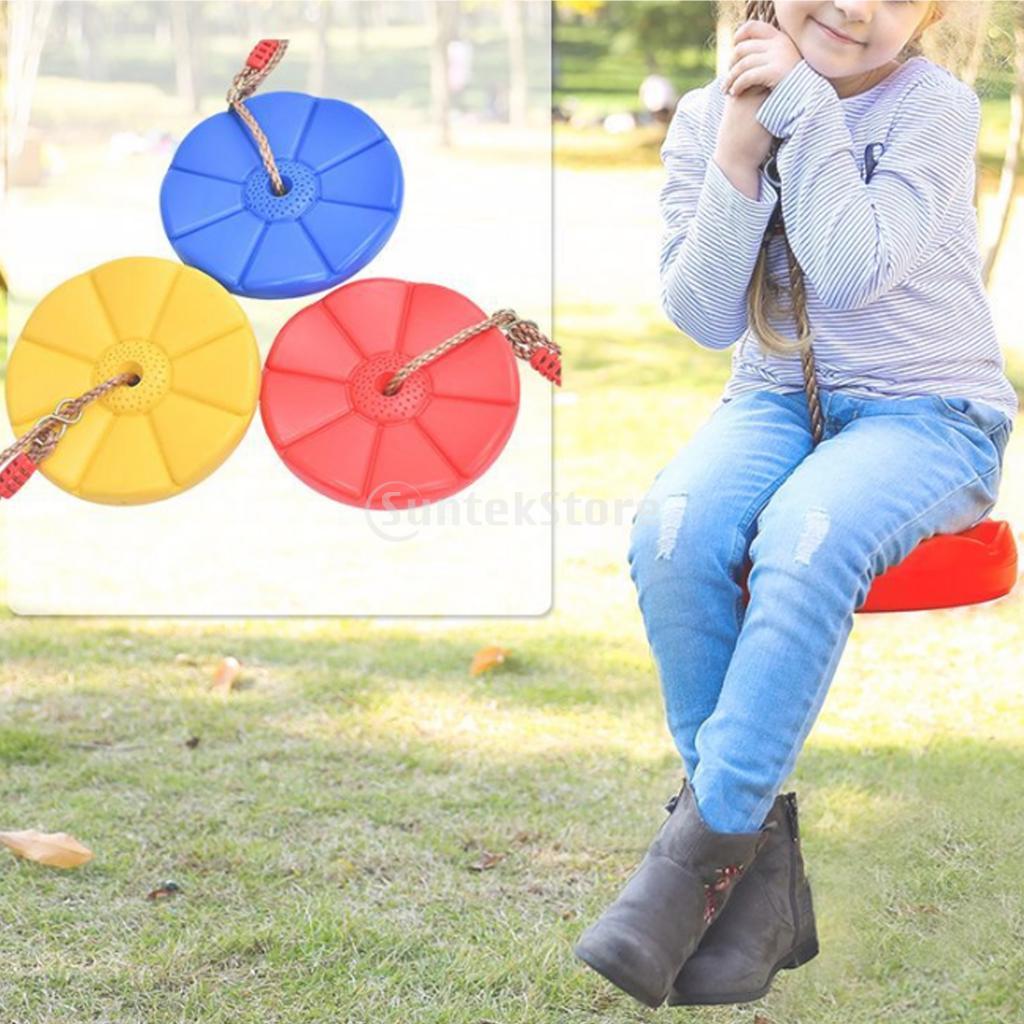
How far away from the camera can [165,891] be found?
98.1 inches

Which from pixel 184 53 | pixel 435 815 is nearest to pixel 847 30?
pixel 184 53

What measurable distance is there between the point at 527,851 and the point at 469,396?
88cm

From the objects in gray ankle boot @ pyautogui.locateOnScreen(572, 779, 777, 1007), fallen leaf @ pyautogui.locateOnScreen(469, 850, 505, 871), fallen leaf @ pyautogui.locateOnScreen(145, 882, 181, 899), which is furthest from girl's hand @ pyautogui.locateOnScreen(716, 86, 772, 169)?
fallen leaf @ pyautogui.locateOnScreen(145, 882, 181, 899)

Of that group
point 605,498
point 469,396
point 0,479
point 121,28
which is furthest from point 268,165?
point 605,498

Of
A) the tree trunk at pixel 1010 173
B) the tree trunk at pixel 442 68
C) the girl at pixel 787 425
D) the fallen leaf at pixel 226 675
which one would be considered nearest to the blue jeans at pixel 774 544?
the girl at pixel 787 425

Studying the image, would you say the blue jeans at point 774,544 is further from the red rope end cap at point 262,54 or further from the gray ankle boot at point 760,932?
the red rope end cap at point 262,54

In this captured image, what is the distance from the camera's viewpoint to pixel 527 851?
266 cm

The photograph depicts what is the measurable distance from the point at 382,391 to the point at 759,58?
669 millimetres

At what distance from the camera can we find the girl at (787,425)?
1.75 metres

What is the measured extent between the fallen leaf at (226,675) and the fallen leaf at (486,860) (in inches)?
36.2

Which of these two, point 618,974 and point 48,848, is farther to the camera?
point 48,848

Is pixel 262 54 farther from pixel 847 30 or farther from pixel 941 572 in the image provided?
pixel 941 572

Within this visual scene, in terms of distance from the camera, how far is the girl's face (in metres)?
1.87

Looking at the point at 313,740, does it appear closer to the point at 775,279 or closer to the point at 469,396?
the point at 469,396
